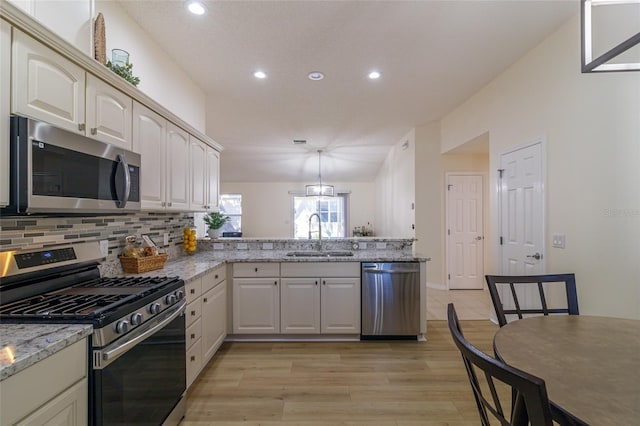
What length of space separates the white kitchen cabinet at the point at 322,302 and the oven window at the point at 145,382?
4.16 ft

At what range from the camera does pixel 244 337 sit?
307 centimetres

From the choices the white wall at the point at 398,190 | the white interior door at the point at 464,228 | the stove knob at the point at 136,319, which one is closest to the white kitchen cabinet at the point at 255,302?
the stove knob at the point at 136,319

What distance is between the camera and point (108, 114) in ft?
5.56

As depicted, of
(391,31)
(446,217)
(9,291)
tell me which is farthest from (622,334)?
(446,217)

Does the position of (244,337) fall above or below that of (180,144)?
below

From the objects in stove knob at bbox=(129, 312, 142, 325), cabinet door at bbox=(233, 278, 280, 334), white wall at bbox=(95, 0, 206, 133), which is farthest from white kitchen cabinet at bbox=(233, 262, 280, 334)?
white wall at bbox=(95, 0, 206, 133)

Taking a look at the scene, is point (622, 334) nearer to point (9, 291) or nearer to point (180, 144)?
point (9, 291)

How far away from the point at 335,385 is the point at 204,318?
1174 mm

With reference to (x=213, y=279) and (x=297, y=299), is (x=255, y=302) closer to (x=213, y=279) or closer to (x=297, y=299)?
(x=297, y=299)

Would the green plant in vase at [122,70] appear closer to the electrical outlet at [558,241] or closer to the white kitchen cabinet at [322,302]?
the white kitchen cabinet at [322,302]

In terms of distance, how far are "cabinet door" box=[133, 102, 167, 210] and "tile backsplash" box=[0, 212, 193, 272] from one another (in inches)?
12.6

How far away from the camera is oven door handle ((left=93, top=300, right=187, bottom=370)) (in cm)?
120

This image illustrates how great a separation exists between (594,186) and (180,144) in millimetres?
3386

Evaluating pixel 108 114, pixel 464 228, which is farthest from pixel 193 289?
pixel 464 228
